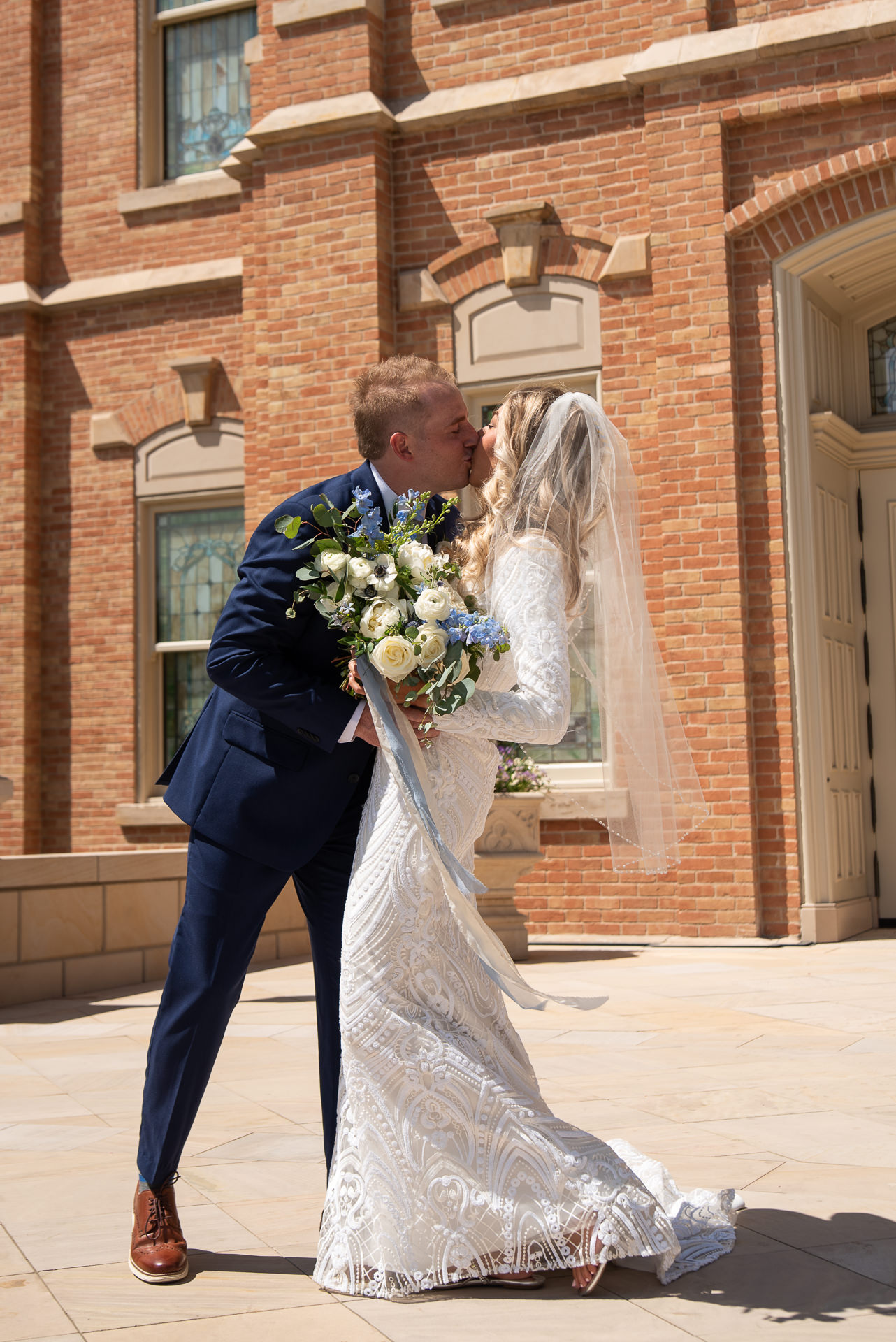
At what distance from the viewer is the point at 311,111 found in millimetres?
9688

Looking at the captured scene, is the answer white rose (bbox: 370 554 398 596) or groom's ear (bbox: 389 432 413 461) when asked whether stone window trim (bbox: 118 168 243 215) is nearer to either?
groom's ear (bbox: 389 432 413 461)

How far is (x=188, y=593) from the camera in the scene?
36.4 ft

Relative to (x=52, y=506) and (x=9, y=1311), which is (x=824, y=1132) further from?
(x=52, y=506)

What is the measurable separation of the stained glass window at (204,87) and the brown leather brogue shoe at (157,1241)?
984 centimetres

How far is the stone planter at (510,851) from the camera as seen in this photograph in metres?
7.79

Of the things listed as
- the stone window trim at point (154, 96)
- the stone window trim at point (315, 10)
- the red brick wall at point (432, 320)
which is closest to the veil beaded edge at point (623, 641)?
the red brick wall at point (432, 320)

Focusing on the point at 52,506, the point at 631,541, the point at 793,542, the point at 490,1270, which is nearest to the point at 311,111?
the point at 52,506

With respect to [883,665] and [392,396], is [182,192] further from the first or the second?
[392,396]

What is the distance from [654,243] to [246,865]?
22.8 ft

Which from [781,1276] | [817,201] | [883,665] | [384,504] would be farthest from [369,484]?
[883,665]

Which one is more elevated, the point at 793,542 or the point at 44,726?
the point at 793,542

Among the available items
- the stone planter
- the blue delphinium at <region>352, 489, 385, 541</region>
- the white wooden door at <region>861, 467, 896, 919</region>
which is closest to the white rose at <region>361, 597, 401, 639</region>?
the blue delphinium at <region>352, 489, 385, 541</region>

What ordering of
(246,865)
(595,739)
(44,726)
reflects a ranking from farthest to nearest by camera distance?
1. (44,726)
2. (595,739)
3. (246,865)

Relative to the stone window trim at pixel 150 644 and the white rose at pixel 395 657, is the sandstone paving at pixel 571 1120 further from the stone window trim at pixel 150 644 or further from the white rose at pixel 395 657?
the stone window trim at pixel 150 644
